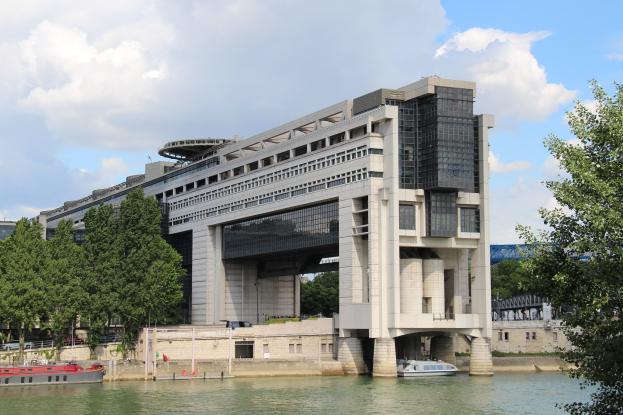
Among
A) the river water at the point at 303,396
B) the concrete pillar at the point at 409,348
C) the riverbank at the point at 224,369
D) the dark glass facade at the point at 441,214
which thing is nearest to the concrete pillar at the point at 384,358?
the river water at the point at 303,396

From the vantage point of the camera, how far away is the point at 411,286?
127 metres

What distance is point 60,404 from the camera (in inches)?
3460

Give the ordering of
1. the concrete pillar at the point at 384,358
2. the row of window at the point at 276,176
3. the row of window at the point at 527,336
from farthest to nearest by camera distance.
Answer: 1. the row of window at the point at 527,336
2. the row of window at the point at 276,176
3. the concrete pillar at the point at 384,358

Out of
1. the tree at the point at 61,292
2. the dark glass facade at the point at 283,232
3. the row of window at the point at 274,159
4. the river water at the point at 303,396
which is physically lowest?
the river water at the point at 303,396

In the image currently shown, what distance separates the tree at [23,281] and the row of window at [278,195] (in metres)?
37.1

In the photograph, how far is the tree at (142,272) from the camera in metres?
134

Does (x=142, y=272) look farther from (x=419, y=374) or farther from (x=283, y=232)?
(x=419, y=374)

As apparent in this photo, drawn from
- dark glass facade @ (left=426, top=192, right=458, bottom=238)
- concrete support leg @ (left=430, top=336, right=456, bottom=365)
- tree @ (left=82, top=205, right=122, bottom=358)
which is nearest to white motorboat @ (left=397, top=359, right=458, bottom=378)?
concrete support leg @ (left=430, top=336, right=456, bottom=365)

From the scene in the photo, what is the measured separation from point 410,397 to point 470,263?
138ft

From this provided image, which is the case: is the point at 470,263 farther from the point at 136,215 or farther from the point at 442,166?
the point at 136,215

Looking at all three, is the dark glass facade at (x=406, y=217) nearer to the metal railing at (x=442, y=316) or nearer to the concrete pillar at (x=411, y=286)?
the concrete pillar at (x=411, y=286)

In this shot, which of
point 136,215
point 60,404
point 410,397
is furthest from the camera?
point 136,215

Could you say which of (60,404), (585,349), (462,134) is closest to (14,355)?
(60,404)

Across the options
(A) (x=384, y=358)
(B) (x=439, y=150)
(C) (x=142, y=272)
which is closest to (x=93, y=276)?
(C) (x=142, y=272)
